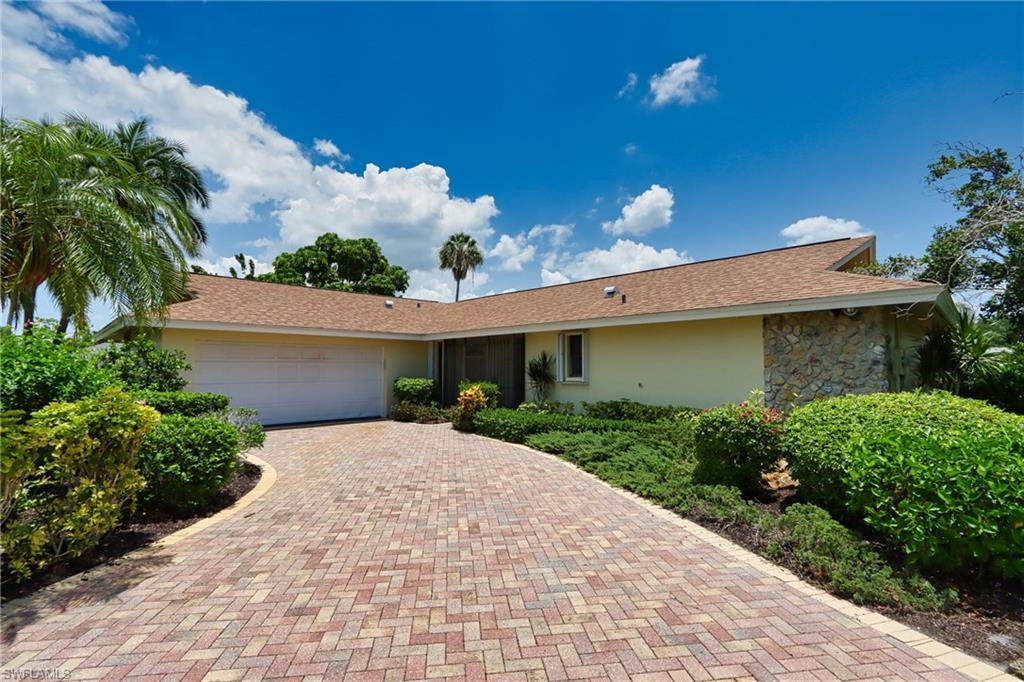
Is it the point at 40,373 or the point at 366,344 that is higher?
the point at 366,344

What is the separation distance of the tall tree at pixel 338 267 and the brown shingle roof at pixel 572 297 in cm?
1742

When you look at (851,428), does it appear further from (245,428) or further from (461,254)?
(461,254)

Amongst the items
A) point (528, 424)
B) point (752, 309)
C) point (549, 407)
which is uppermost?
point (752, 309)

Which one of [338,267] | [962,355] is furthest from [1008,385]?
[338,267]

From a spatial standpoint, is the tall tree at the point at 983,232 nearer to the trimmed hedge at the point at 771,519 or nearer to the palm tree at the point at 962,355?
the palm tree at the point at 962,355

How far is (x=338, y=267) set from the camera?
33938 millimetres

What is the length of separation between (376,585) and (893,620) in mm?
3782

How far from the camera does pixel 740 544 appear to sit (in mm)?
4340

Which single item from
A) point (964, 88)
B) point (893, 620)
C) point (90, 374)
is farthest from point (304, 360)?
point (964, 88)

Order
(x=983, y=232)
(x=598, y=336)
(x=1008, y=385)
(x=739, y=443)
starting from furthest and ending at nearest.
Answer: (x=598, y=336) < (x=1008, y=385) < (x=983, y=232) < (x=739, y=443)

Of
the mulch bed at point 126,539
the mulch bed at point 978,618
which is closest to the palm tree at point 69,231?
the mulch bed at point 126,539

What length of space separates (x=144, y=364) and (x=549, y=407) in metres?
9.29

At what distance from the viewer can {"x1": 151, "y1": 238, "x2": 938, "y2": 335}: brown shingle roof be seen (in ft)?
27.6

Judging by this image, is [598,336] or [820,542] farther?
[598,336]
